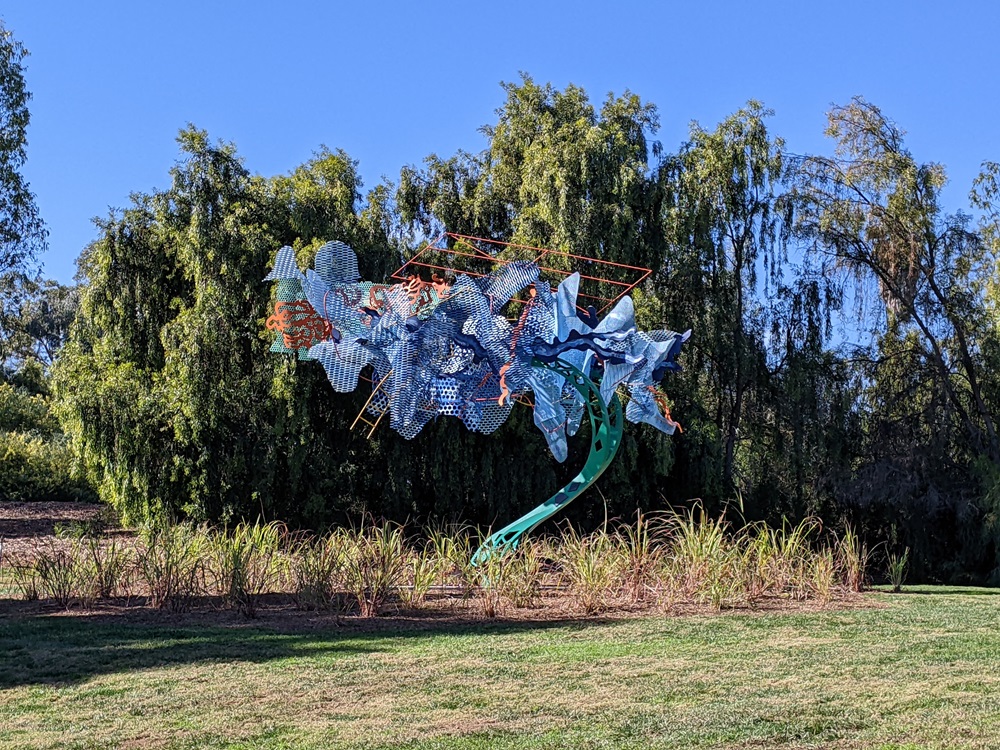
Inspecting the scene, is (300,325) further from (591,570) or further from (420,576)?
(591,570)

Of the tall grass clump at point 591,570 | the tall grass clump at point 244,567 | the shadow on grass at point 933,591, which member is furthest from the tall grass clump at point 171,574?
the shadow on grass at point 933,591

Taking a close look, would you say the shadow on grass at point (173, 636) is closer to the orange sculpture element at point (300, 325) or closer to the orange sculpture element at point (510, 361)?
the orange sculpture element at point (510, 361)

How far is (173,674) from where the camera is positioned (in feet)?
20.5

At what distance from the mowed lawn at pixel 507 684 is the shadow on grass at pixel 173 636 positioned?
0.08 feet

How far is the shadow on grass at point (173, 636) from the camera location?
660 centimetres

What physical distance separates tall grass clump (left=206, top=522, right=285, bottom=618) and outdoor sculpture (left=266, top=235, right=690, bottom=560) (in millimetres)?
1656

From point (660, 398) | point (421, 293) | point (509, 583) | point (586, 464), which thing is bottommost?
point (509, 583)

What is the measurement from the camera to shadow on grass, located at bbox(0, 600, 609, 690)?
21.7 ft

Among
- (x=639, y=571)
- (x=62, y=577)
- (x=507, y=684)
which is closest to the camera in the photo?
(x=507, y=684)

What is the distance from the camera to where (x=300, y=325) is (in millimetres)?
10773

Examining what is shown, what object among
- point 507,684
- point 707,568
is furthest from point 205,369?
point 507,684

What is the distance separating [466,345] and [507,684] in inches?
186

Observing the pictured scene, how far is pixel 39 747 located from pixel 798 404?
13.2m

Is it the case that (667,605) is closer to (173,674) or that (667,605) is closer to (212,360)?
(173,674)
